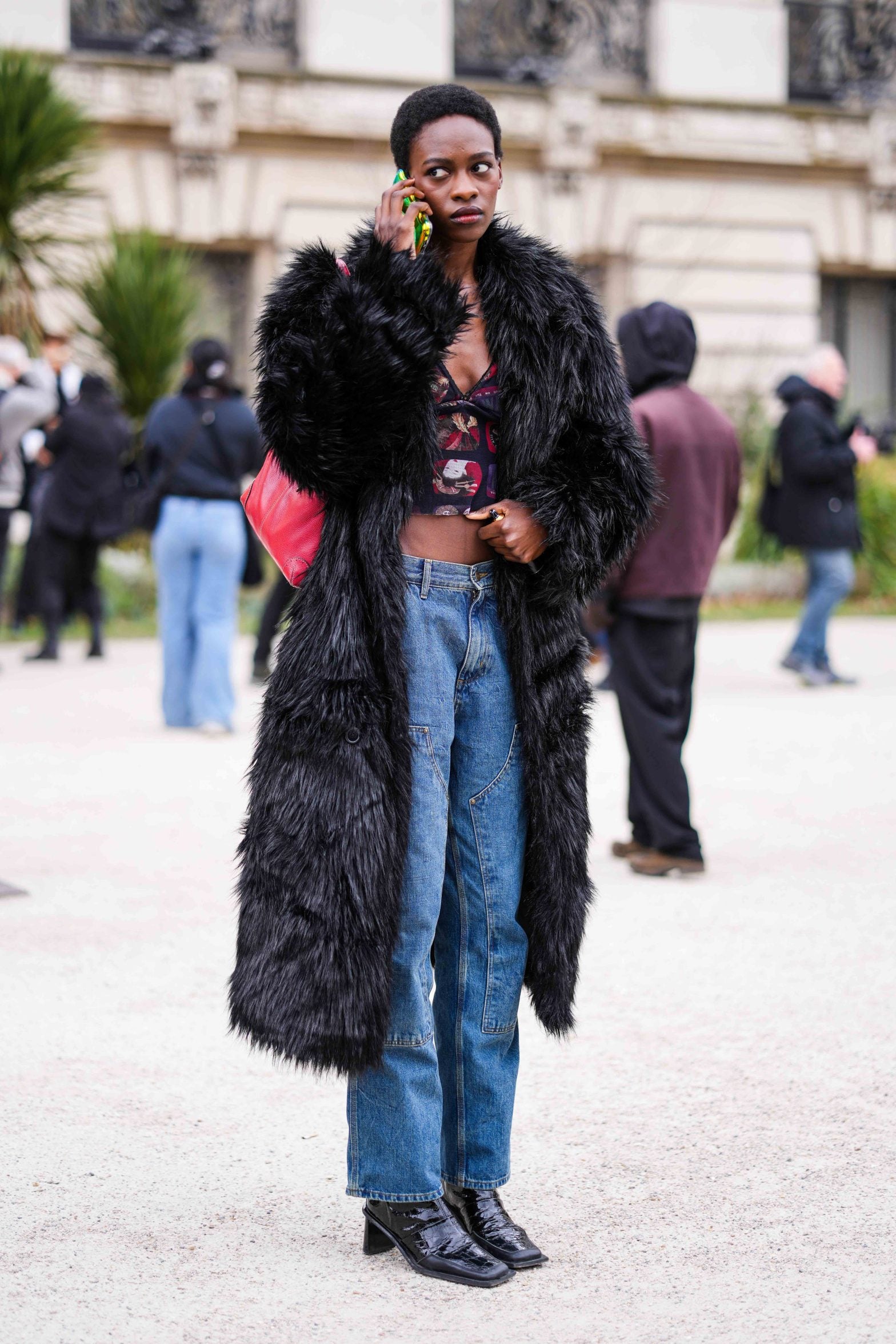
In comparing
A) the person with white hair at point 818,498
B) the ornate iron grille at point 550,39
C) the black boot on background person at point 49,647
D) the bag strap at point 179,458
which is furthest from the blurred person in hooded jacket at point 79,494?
the ornate iron grille at point 550,39

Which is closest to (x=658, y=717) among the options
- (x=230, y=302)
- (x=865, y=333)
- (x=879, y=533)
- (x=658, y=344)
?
(x=658, y=344)

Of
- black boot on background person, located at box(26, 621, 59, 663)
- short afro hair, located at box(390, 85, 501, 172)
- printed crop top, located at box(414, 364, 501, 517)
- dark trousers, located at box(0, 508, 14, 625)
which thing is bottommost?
black boot on background person, located at box(26, 621, 59, 663)

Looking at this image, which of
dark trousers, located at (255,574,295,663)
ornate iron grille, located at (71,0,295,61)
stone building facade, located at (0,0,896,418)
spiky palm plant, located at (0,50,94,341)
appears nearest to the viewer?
dark trousers, located at (255,574,295,663)

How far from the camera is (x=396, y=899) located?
3.06 m

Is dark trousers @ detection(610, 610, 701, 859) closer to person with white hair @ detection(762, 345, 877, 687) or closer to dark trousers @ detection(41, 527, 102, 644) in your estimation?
person with white hair @ detection(762, 345, 877, 687)

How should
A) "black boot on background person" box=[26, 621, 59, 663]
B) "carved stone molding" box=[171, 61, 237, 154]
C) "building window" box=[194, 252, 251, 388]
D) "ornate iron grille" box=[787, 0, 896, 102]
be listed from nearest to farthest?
"black boot on background person" box=[26, 621, 59, 663] < "carved stone molding" box=[171, 61, 237, 154] < "building window" box=[194, 252, 251, 388] < "ornate iron grille" box=[787, 0, 896, 102]

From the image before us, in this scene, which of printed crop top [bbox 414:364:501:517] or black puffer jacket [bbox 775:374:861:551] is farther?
black puffer jacket [bbox 775:374:861:551]

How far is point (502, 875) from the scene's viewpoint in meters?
3.20

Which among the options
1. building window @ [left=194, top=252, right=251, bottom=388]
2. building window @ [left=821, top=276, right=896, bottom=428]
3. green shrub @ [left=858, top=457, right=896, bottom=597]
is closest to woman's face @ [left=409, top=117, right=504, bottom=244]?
green shrub @ [left=858, top=457, right=896, bottom=597]

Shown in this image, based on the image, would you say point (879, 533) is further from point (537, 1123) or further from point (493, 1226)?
point (493, 1226)

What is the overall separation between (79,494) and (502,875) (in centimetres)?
1043

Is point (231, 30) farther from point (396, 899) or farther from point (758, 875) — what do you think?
point (396, 899)

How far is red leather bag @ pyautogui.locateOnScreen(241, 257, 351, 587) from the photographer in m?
3.12

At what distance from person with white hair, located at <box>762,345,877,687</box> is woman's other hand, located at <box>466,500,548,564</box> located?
8.85 metres
